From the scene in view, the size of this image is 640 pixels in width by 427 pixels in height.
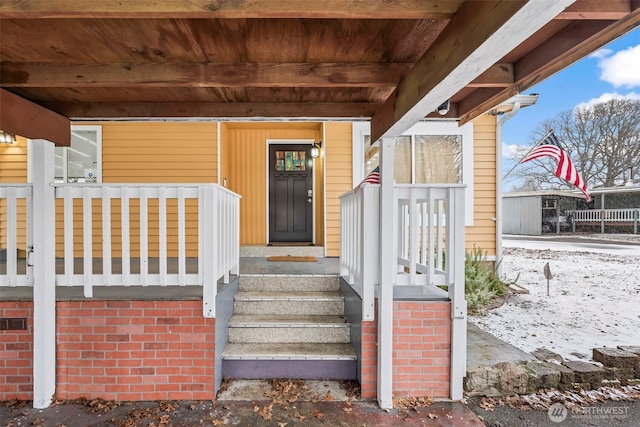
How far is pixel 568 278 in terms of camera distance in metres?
6.84

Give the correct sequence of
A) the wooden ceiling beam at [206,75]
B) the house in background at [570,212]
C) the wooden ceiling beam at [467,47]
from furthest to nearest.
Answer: the house in background at [570,212]
the wooden ceiling beam at [206,75]
the wooden ceiling beam at [467,47]

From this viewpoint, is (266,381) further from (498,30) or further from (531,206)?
(531,206)

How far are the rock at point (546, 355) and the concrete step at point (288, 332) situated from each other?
171 centimetres

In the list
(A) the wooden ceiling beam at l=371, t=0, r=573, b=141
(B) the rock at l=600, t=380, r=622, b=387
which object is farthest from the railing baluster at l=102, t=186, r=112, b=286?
(B) the rock at l=600, t=380, r=622, b=387

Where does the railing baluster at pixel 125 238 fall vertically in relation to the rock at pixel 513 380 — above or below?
above

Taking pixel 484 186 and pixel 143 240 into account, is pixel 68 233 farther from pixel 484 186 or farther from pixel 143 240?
pixel 484 186

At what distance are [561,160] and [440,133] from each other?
1750mm

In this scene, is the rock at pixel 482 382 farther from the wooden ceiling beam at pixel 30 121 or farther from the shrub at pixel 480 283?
the wooden ceiling beam at pixel 30 121

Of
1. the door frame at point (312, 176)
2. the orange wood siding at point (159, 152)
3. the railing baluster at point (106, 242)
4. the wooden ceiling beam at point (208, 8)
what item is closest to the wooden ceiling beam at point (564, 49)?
the wooden ceiling beam at point (208, 8)

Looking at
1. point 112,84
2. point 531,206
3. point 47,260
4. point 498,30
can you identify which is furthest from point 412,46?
point 531,206

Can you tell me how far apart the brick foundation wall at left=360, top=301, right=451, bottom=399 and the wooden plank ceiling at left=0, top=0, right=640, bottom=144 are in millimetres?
1439

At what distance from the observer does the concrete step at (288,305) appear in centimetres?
311

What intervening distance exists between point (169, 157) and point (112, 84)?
321 cm

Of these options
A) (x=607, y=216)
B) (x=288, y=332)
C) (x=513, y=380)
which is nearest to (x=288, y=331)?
(x=288, y=332)
